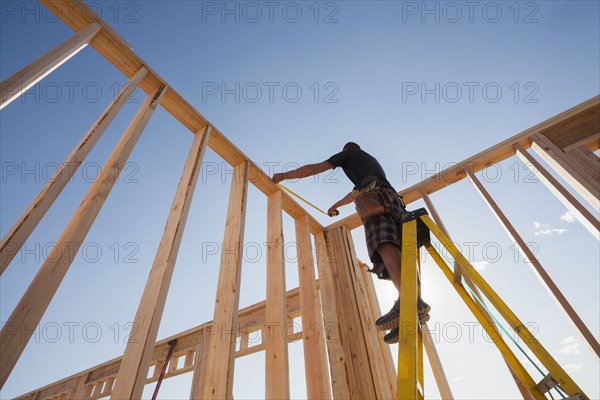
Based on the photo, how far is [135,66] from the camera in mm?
2346

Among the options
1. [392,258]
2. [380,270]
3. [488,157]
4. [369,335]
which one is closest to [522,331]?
[392,258]

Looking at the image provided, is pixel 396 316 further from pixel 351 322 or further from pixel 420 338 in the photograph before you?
pixel 351 322

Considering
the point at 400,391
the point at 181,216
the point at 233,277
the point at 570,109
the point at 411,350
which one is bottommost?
the point at 400,391

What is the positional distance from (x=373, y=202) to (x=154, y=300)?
1529 millimetres

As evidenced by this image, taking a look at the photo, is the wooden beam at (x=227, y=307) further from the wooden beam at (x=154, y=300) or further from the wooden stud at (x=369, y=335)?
the wooden stud at (x=369, y=335)

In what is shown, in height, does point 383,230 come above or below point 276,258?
below

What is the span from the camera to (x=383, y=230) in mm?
2262

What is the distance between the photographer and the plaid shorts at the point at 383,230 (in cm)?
223

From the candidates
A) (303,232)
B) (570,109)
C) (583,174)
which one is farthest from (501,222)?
(303,232)

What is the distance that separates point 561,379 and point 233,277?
1.72m

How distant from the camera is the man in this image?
74.5 inches

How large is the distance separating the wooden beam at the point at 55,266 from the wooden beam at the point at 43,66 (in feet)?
1.58

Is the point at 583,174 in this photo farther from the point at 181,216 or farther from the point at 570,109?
the point at 181,216

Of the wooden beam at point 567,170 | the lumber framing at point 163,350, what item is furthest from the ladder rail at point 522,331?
the lumber framing at point 163,350
